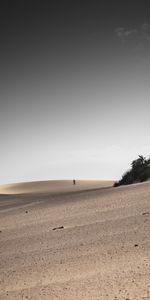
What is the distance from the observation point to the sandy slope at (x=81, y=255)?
3865 mm

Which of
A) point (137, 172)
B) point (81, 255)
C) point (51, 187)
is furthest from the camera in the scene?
point (51, 187)

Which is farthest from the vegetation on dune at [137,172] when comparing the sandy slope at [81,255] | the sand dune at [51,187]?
the sand dune at [51,187]

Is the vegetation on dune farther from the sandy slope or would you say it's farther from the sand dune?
the sand dune

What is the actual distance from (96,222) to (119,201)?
7.57ft

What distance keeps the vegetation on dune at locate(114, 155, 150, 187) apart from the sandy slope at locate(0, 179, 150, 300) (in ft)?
27.9

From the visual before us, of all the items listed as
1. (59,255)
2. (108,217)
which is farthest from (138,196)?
(59,255)

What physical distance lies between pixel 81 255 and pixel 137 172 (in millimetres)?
13498

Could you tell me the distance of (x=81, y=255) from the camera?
5102 millimetres

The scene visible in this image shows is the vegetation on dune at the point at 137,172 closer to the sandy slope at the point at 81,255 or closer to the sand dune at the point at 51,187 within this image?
the sandy slope at the point at 81,255

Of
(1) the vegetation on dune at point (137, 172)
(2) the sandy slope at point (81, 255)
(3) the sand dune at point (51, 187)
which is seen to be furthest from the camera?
(3) the sand dune at point (51, 187)

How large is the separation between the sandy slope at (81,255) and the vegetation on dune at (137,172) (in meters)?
8.50

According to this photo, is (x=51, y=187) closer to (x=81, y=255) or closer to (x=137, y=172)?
(x=137, y=172)

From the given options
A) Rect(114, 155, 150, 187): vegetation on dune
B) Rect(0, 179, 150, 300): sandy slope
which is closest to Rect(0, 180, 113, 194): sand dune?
Rect(114, 155, 150, 187): vegetation on dune

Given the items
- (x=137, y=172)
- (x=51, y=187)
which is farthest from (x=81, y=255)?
(x=51, y=187)
